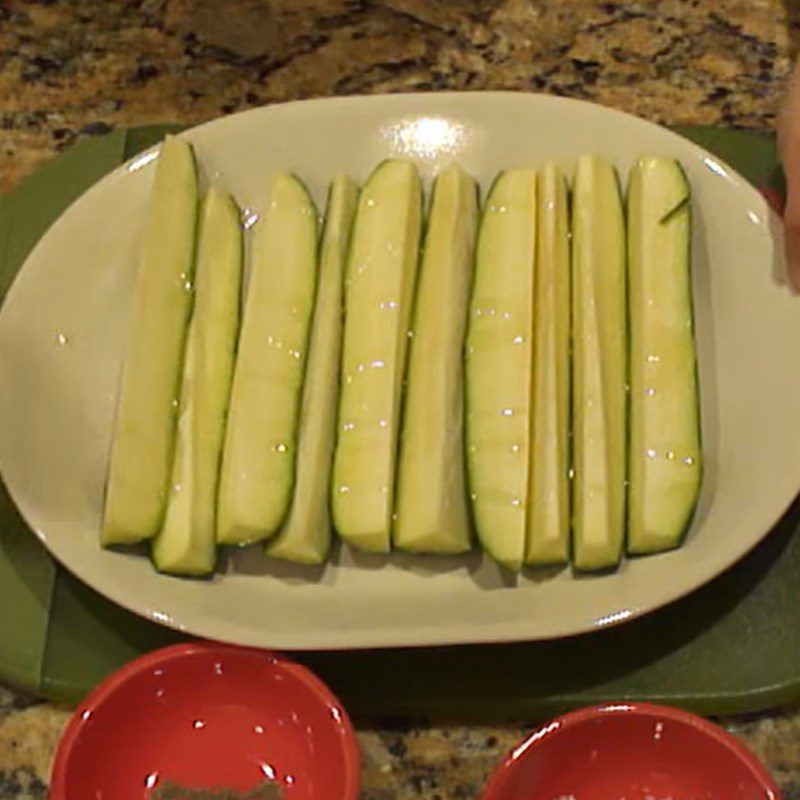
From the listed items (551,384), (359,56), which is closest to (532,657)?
(551,384)

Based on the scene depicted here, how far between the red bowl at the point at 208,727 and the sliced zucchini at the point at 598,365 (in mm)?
279

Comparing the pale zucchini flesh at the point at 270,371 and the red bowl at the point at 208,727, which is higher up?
the pale zucchini flesh at the point at 270,371

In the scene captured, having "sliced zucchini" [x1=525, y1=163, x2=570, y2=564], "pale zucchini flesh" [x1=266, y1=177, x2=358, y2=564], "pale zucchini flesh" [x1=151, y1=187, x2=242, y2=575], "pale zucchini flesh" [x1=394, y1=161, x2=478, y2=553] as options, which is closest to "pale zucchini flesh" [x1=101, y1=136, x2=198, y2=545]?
"pale zucchini flesh" [x1=151, y1=187, x2=242, y2=575]

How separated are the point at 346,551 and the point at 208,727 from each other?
0.68ft

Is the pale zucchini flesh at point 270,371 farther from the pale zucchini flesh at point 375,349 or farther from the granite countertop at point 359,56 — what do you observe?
the granite countertop at point 359,56

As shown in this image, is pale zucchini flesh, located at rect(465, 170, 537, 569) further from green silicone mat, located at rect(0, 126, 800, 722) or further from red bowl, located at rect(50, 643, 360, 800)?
red bowl, located at rect(50, 643, 360, 800)

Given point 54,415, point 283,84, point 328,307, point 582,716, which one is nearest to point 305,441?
point 328,307

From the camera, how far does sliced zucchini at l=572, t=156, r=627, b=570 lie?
118 centimetres

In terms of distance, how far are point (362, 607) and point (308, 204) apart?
1.43ft

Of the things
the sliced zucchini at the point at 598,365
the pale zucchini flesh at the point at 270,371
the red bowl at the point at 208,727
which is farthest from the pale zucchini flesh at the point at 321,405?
the sliced zucchini at the point at 598,365

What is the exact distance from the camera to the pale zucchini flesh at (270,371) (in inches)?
47.7

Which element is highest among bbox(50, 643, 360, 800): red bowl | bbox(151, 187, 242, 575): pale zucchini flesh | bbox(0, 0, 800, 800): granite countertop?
bbox(0, 0, 800, 800): granite countertop

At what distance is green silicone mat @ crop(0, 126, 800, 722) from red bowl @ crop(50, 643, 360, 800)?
8 cm

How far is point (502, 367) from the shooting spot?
1243 millimetres
